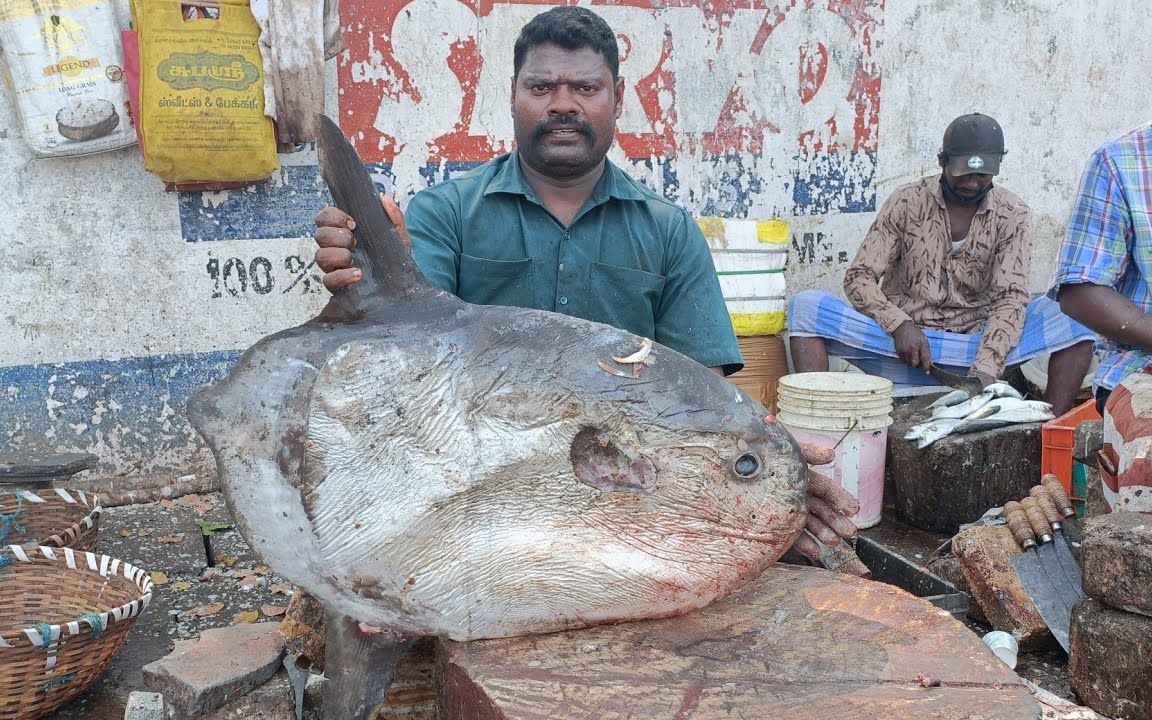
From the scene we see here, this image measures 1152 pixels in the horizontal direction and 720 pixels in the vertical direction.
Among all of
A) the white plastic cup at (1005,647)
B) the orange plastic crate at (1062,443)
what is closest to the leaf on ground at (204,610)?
the white plastic cup at (1005,647)

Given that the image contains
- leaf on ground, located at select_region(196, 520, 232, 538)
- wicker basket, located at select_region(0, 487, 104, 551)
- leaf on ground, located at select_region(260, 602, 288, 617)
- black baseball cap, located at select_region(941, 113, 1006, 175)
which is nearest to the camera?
wicker basket, located at select_region(0, 487, 104, 551)

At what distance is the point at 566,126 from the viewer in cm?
264

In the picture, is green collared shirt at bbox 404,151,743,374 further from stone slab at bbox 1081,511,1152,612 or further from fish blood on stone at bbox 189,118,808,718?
stone slab at bbox 1081,511,1152,612

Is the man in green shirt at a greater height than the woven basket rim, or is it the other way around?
the man in green shirt

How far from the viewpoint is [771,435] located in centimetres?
174

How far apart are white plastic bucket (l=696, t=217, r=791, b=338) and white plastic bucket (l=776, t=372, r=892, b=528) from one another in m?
0.82

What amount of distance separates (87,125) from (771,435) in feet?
12.3

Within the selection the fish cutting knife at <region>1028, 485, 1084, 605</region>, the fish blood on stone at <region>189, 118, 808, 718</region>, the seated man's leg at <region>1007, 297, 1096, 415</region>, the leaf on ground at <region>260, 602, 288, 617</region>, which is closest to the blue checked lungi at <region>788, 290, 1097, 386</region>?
the seated man's leg at <region>1007, 297, 1096, 415</region>

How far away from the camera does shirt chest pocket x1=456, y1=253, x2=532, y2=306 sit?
2730 mm

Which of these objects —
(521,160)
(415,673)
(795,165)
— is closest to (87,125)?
(521,160)

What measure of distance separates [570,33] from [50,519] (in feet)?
8.70

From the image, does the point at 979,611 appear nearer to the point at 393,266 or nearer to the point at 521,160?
the point at 521,160

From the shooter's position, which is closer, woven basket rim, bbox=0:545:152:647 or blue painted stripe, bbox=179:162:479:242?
woven basket rim, bbox=0:545:152:647

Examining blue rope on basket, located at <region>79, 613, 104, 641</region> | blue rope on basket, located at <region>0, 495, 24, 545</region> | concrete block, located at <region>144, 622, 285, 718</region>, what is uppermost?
concrete block, located at <region>144, 622, 285, 718</region>
